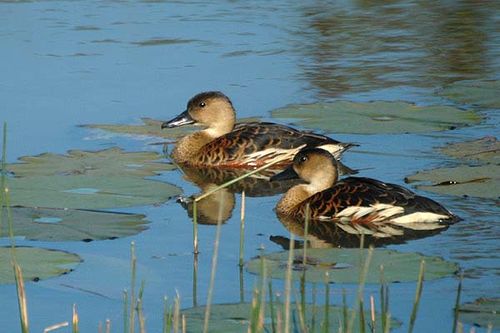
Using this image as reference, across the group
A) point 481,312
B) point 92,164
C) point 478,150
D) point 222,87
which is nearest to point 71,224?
point 92,164

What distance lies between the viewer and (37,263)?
6.83 meters

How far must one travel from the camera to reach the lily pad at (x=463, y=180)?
840 cm

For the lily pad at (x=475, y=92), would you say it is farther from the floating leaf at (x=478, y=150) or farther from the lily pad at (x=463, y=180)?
the lily pad at (x=463, y=180)

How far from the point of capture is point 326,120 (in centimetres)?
1060

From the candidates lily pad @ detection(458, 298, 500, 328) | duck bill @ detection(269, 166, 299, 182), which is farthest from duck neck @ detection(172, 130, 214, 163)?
lily pad @ detection(458, 298, 500, 328)

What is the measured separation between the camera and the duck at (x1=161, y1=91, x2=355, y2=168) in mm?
9914

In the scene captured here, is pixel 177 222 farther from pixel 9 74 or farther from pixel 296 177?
pixel 9 74

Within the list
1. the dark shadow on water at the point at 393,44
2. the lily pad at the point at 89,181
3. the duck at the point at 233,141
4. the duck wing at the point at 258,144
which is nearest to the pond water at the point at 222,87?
the dark shadow on water at the point at 393,44

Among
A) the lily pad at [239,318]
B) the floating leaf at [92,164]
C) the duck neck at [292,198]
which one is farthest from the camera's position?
the floating leaf at [92,164]

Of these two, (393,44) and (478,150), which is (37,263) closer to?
A: (478,150)

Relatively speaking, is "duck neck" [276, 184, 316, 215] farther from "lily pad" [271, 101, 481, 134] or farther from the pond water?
"lily pad" [271, 101, 481, 134]

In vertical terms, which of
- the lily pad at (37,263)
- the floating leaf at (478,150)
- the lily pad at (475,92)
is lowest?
the lily pad at (37,263)

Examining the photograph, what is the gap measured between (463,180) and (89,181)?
96.3 inches

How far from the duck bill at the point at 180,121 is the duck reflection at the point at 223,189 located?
442mm
